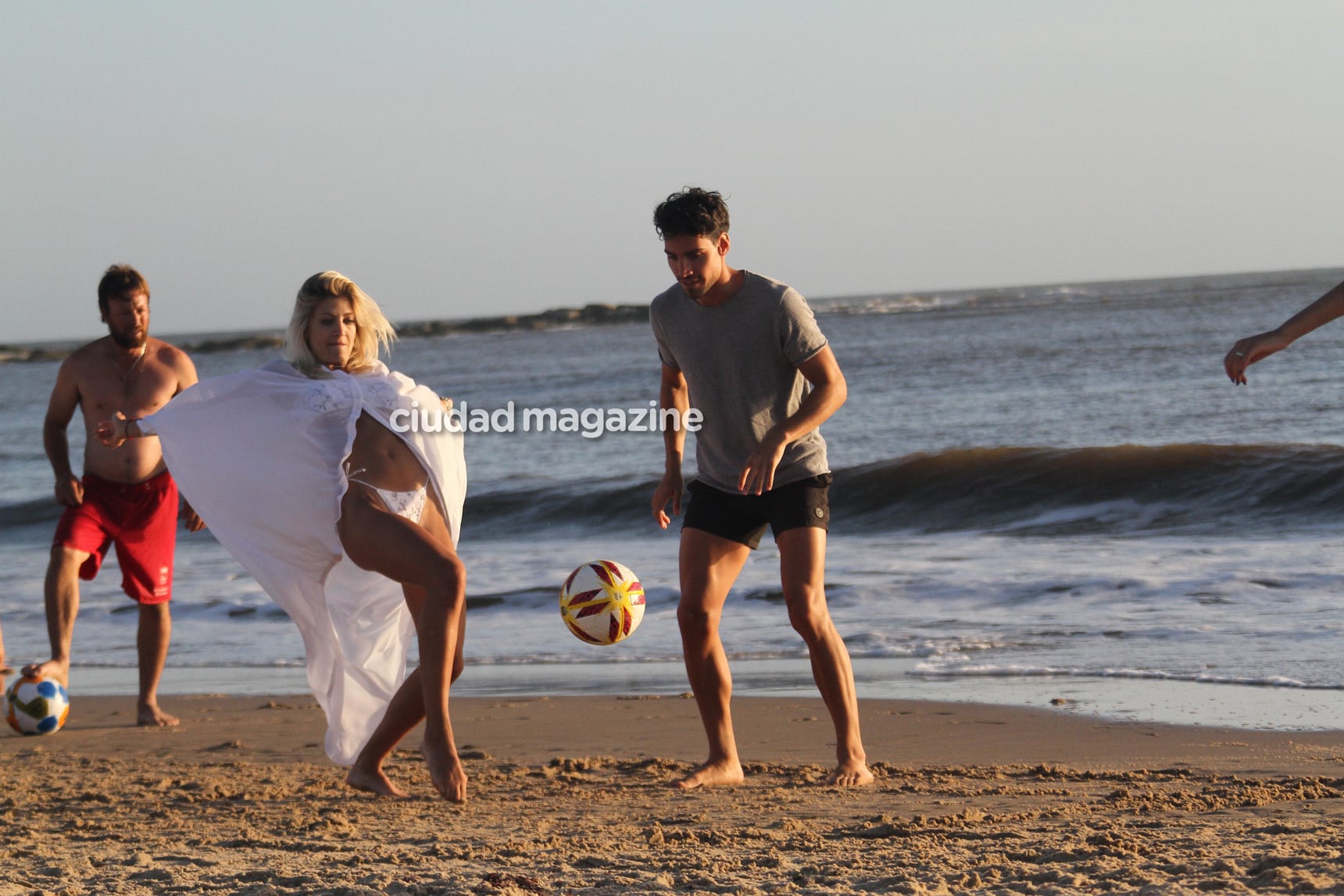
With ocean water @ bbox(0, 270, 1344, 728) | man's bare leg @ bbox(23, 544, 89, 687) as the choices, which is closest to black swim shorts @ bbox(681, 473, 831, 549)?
ocean water @ bbox(0, 270, 1344, 728)

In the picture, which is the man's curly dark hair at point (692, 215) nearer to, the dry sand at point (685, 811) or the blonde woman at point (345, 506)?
the blonde woman at point (345, 506)

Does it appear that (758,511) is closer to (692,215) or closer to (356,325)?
(692,215)

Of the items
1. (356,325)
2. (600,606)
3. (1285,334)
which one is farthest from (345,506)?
(1285,334)

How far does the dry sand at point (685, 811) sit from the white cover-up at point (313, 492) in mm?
443

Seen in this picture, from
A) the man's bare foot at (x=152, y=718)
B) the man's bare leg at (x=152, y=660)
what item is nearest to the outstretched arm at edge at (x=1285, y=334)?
the man's bare leg at (x=152, y=660)

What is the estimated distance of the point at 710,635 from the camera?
4816 mm

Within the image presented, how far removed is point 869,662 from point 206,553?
308 inches

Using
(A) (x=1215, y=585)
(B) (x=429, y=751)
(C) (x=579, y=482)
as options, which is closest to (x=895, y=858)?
(B) (x=429, y=751)

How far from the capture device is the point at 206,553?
12.7m

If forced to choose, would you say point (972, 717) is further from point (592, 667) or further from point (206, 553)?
point (206, 553)

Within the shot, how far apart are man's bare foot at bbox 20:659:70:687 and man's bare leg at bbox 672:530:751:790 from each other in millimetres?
3138

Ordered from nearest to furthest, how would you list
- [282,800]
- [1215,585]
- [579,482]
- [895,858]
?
[895,858], [282,800], [1215,585], [579,482]

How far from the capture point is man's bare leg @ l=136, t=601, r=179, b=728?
21.1 ft

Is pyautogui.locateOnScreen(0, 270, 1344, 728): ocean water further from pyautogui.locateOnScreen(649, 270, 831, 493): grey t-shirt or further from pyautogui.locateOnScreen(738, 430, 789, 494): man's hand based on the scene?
pyautogui.locateOnScreen(738, 430, 789, 494): man's hand
